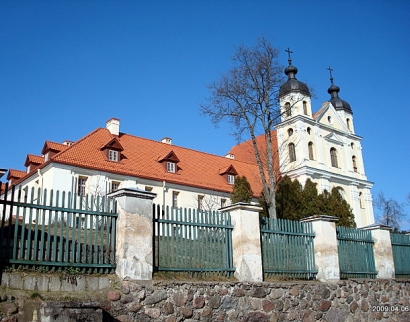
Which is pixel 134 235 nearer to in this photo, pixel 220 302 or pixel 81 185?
pixel 220 302

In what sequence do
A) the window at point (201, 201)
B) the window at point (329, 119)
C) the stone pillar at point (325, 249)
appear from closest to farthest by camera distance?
1. the stone pillar at point (325, 249)
2. the window at point (201, 201)
3. the window at point (329, 119)

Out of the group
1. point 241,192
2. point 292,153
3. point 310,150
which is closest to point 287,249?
point 241,192

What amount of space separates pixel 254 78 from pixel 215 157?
18.4 m

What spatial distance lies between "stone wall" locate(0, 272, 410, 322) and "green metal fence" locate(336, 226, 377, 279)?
47 centimetres

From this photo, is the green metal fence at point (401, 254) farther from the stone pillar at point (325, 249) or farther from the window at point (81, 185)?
the window at point (81, 185)

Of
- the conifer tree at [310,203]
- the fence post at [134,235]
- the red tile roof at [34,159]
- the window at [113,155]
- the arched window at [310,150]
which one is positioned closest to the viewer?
the fence post at [134,235]

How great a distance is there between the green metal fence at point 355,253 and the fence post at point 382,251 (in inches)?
6.6

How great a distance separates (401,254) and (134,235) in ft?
35.5

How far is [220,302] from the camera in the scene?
868 cm

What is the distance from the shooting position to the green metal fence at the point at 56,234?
6891mm

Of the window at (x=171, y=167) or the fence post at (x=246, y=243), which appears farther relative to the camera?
the window at (x=171, y=167)

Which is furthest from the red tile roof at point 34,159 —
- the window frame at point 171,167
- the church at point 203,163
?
the window frame at point 171,167

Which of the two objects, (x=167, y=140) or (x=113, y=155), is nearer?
(x=113, y=155)

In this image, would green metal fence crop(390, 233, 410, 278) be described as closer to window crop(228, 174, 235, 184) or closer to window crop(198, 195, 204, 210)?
window crop(198, 195, 204, 210)
